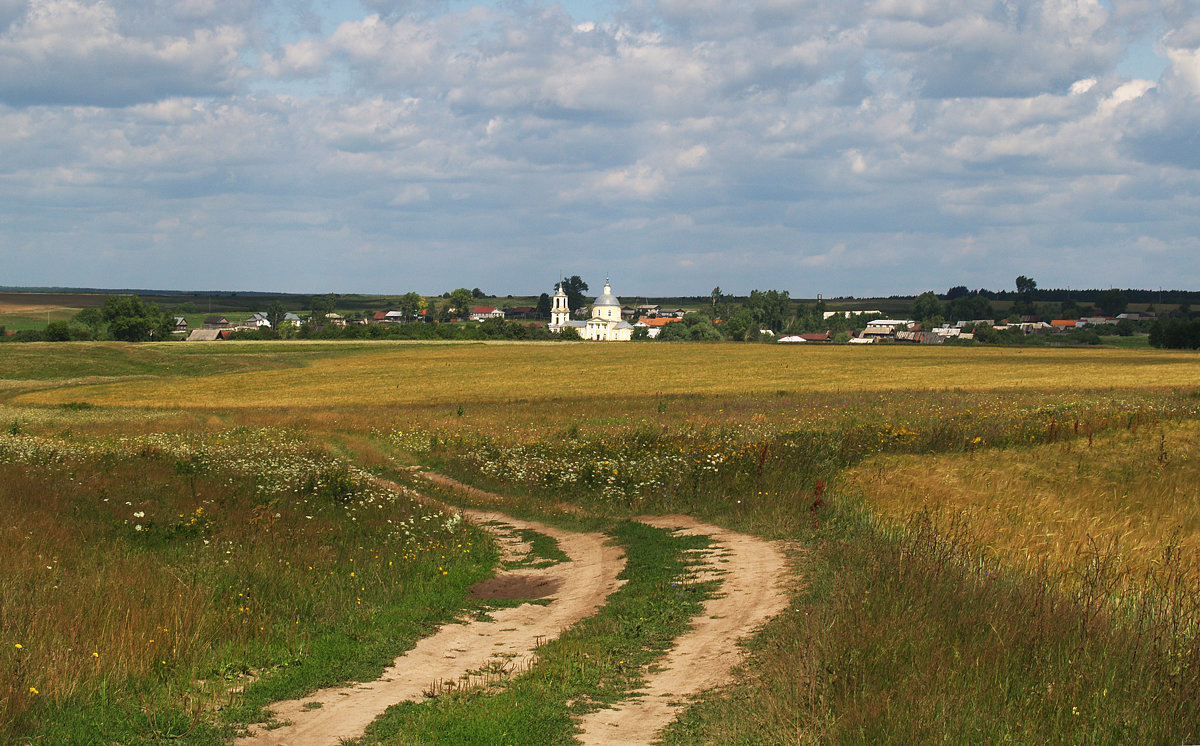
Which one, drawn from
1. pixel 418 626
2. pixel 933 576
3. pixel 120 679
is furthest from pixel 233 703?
pixel 933 576

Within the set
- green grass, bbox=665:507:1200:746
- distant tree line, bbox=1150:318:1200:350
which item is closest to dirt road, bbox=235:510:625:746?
green grass, bbox=665:507:1200:746

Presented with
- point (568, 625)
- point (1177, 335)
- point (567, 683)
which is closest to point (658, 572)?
point (568, 625)

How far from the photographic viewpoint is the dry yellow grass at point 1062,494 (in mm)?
10945

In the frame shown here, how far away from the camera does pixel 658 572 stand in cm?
1163

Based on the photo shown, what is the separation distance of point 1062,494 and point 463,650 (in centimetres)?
985

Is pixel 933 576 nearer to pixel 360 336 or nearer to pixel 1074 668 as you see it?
pixel 1074 668

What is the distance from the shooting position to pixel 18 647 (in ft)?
23.8

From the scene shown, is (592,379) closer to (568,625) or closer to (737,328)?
(568,625)

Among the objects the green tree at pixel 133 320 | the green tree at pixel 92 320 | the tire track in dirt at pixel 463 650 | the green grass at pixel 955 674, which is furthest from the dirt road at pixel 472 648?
the green tree at pixel 92 320

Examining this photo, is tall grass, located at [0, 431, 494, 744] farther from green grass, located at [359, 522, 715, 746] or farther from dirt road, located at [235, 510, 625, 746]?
green grass, located at [359, 522, 715, 746]

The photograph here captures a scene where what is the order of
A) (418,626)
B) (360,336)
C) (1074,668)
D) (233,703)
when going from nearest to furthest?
1. (1074,668)
2. (233,703)
3. (418,626)
4. (360,336)

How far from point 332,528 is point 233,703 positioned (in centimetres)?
638

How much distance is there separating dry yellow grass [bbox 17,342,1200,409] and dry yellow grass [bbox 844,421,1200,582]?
29.4 m

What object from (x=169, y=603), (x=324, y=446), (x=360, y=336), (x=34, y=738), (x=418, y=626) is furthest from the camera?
(x=360, y=336)
